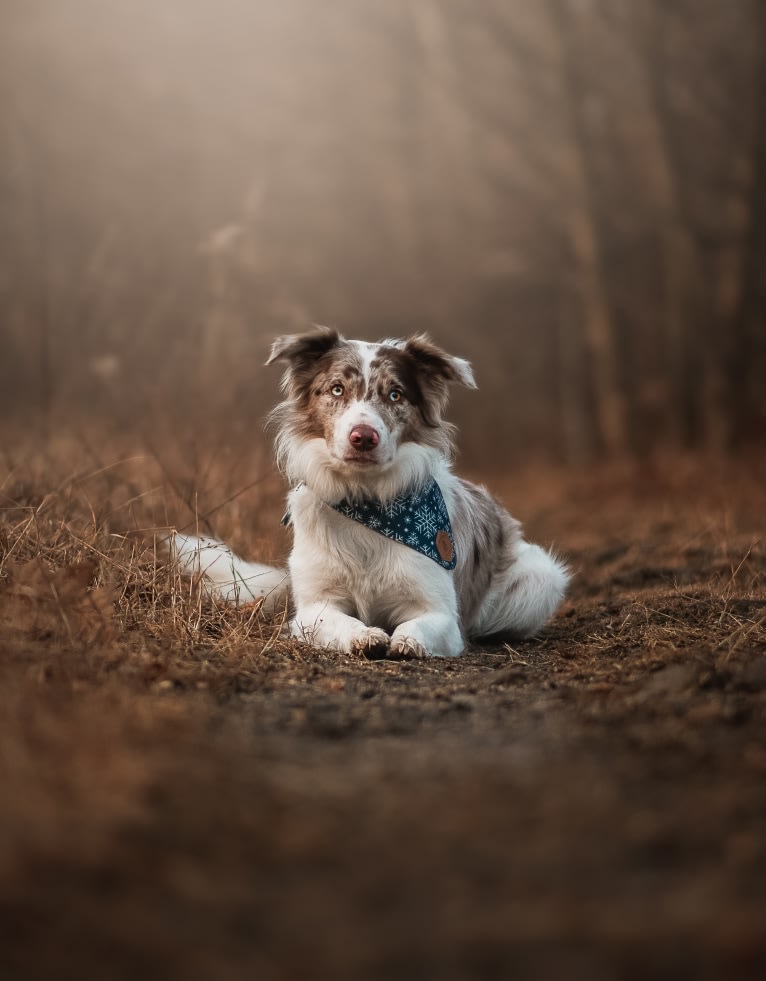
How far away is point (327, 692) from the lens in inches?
156

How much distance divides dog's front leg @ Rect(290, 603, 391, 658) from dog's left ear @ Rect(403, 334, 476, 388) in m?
1.36

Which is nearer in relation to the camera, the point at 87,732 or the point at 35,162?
the point at 87,732

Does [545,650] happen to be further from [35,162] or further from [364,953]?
[35,162]

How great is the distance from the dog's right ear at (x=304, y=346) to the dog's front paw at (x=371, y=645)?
1.50 metres

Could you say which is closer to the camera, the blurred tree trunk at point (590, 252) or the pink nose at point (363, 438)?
the pink nose at point (363, 438)

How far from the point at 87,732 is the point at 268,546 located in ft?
12.7

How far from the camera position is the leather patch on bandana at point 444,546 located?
17.5 ft

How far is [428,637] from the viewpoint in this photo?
495 cm

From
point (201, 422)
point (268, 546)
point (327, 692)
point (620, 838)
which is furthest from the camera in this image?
point (201, 422)

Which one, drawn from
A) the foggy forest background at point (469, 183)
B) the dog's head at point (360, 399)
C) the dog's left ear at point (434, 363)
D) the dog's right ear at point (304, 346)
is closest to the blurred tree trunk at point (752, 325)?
the foggy forest background at point (469, 183)

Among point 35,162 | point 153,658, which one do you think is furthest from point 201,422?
point 153,658

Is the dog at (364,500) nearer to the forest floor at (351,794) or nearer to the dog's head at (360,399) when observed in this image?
the dog's head at (360,399)

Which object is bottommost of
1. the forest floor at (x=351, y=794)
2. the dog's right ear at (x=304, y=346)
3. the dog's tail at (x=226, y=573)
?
the forest floor at (x=351, y=794)

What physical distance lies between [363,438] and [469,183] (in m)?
21.8
